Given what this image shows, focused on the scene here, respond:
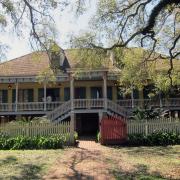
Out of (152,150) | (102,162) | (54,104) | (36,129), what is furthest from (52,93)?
(102,162)

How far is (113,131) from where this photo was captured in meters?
26.2

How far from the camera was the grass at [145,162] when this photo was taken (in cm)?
1564

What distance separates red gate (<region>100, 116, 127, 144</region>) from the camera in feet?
85.4

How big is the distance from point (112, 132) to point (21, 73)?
14.4 m

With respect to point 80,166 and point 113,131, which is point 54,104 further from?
point 80,166

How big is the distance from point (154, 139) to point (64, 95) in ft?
50.3

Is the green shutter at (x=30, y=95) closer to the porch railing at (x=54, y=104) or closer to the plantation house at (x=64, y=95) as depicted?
the plantation house at (x=64, y=95)

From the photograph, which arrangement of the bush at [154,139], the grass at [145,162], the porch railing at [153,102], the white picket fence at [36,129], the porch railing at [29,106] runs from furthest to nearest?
the porch railing at [153,102]
the porch railing at [29,106]
the white picket fence at [36,129]
the bush at [154,139]
the grass at [145,162]

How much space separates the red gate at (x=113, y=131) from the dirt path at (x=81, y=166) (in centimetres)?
280

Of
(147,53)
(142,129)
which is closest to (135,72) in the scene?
(147,53)

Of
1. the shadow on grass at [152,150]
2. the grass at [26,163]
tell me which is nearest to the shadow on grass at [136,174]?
the grass at [26,163]

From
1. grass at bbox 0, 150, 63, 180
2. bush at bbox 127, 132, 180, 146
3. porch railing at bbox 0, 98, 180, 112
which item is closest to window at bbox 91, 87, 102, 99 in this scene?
porch railing at bbox 0, 98, 180, 112

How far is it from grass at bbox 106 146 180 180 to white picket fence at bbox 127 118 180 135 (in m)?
2.66

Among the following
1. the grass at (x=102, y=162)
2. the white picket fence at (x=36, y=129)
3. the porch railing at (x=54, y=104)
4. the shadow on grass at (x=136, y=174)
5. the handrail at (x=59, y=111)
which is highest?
the porch railing at (x=54, y=104)
